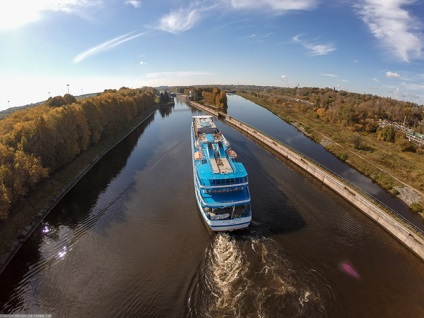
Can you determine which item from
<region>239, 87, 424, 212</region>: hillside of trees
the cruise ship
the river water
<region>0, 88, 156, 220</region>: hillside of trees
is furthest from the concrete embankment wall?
<region>0, 88, 156, 220</region>: hillside of trees

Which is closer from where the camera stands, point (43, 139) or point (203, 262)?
point (203, 262)

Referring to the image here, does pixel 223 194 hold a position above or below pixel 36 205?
above

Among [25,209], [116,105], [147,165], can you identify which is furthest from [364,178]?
[116,105]

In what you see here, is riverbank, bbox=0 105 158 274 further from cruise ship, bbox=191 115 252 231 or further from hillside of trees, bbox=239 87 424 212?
hillside of trees, bbox=239 87 424 212

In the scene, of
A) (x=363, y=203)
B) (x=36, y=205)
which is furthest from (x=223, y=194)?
(x=36, y=205)

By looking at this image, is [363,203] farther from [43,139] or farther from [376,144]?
[43,139]

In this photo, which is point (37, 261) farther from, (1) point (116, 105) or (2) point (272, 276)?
(1) point (116, 105)
